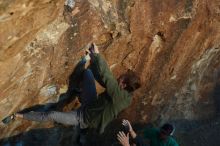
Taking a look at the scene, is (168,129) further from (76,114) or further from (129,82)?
(76,114)

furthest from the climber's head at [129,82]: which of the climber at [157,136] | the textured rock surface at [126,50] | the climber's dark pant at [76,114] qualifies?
the textured rock surface at [126,50]

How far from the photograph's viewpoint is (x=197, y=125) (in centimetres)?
1198

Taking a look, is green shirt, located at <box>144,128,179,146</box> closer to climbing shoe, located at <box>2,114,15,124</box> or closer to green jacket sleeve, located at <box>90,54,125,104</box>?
green jacket sleeve, located at <box>90,54,125,104</box>

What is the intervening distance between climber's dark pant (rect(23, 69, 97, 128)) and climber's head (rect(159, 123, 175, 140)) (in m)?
1.40

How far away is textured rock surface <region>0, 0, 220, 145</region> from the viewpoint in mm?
7887

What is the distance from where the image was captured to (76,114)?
8898 mm

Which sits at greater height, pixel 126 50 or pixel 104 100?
pixel 126 50

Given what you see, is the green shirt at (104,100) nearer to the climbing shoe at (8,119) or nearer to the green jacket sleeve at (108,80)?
the green jacket sleeve at (108,80)

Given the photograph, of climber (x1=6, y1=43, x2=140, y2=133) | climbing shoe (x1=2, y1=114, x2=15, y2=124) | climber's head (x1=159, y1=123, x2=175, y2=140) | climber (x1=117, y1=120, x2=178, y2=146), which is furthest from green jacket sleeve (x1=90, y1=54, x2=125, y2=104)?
climbing shoe (x1=2, y1=114, x2=15, y2=124)

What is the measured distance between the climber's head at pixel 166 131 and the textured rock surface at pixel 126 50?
194 cm

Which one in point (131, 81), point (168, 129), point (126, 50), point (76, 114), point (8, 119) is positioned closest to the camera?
point (131, 81)

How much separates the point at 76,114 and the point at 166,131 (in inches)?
64.7

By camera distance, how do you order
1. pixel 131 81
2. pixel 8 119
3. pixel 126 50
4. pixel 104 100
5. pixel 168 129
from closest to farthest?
pixel 131 81 → pixel 168 129 → pixel 104 100 → pixel 8 119 → pixel 126 50

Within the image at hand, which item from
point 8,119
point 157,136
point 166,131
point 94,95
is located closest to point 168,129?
point 166,131
